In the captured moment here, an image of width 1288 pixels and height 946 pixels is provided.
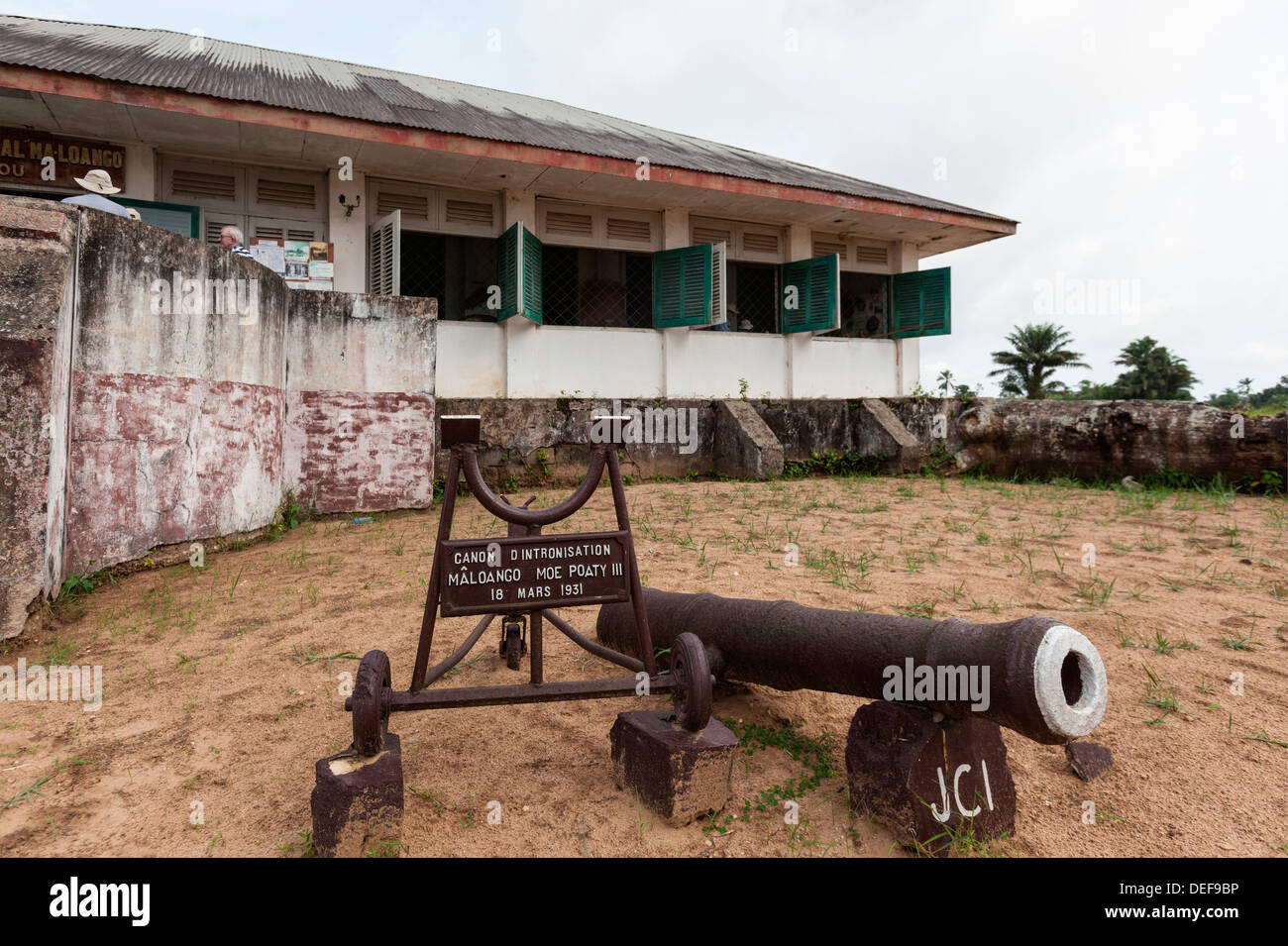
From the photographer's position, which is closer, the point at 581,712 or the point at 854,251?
the point at 581,712

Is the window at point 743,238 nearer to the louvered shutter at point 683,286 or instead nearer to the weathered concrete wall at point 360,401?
the louvered shutter at point 683,286

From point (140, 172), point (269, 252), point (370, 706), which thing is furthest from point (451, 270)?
point (370, 706)

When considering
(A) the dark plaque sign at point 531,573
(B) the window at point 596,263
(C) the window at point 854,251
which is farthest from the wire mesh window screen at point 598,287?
(A) the dark plaque sign at point 531,573

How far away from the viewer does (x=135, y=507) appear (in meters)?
4.23

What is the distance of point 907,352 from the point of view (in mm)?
11688

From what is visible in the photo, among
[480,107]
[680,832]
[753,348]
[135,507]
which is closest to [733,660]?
[680,832]

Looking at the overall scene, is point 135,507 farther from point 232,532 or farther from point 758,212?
point 758,212

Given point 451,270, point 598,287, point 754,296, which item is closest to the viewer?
point 754,296

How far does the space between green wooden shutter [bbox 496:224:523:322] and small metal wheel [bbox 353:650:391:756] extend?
7.01 m

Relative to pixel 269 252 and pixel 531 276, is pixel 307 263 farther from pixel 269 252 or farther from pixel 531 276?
pixel 531 276

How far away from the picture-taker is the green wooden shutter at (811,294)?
10.3 meters

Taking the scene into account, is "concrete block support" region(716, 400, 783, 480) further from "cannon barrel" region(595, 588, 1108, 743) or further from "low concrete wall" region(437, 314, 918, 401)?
"cannon barrel" region(595, 588, 1108, 743)

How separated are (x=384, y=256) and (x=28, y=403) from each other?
194 inches

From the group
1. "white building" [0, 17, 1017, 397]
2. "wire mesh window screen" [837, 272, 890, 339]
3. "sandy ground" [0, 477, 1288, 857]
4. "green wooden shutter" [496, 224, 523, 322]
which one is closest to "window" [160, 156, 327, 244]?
"white building" [0, 17, 1017, 397]
